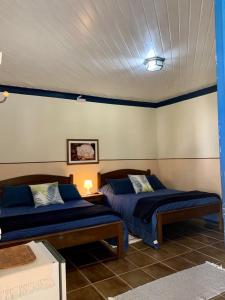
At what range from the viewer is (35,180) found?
4219 mm

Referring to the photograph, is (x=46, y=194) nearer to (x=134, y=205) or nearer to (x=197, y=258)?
(x=134, y=205)

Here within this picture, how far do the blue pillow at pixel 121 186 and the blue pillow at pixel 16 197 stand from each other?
149 centimetres

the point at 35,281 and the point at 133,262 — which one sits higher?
the point at 35,281

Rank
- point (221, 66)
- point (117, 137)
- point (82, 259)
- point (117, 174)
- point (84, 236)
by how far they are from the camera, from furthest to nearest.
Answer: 1. point (117, 137)
2. point (117, 174)
3. point (82, 259)
4. point (84, 236)
5. point (221, 66)

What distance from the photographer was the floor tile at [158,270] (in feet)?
8.47

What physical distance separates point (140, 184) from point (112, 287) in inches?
92.6

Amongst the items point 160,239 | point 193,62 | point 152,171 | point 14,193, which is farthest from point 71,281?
point 152,171

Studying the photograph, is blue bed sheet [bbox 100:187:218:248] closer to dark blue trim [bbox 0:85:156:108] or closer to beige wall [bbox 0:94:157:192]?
beige wall [bbox 0:94:157:192]

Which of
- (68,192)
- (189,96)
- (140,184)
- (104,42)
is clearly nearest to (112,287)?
(68,192)

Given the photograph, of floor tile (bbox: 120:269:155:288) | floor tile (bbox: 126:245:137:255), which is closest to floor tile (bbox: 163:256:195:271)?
floor tile (bbox: 120:269:155:288)

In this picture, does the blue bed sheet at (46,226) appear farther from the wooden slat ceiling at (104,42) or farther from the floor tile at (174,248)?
the wooden slat ceiling at (104,42)

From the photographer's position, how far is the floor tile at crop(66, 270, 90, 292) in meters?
2.40

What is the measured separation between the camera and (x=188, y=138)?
4883mm

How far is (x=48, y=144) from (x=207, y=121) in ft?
9.84
